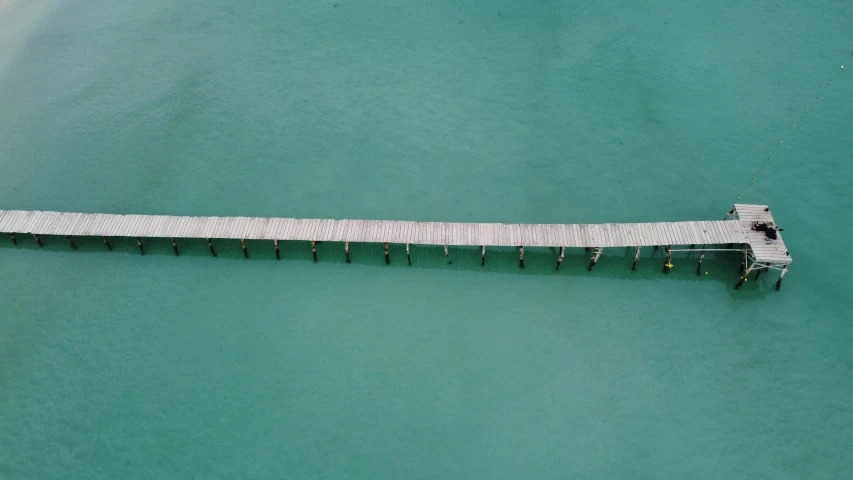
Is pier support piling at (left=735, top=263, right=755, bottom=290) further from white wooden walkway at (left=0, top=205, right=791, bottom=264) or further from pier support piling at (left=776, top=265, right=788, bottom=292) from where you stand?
pier support piling at (left=776, top=265, right=788, bottom=292)

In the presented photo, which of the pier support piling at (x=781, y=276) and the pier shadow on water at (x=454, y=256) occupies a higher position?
the pier support piling at (x=781, y=276)

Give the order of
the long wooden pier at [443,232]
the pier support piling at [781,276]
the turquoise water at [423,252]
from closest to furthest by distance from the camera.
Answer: the turquoise water at [423,252] < the pier support piling at [781,276] < the long wooden pier at [443,232]

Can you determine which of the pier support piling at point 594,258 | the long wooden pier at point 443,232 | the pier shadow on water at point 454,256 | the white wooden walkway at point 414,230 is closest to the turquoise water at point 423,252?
the pier shadow on water at point 454,256

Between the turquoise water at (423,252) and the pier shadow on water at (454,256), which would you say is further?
the pier shadow on water at (454,256)

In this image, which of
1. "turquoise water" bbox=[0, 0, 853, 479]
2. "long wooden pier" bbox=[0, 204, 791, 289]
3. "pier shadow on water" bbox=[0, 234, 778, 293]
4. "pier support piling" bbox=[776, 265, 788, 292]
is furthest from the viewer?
"pier shadow on water" bbox=[0, 234, 778, 293]

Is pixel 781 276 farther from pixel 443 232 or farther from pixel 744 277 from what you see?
pixel 443 232

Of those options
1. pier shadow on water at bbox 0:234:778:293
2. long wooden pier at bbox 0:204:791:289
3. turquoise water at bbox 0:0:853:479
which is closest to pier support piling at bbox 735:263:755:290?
long wooden pier at bbox 0:204:791:289

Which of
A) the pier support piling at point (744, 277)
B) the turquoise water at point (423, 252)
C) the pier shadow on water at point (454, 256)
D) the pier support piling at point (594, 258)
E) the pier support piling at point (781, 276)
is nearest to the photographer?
the turquoise water at point (423, 252)

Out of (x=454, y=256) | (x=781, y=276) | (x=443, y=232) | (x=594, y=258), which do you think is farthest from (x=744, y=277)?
(x=443, y=232)

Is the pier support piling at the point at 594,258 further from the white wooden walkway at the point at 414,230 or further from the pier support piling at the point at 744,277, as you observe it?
the pier support piling at the point at 744,277
